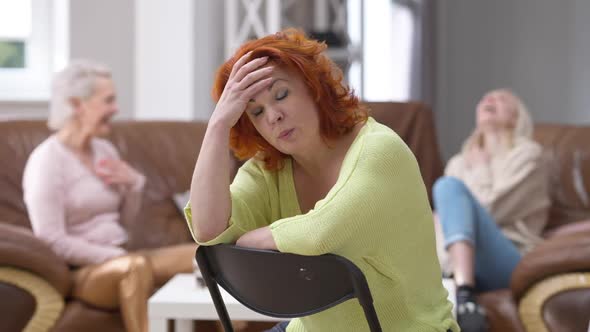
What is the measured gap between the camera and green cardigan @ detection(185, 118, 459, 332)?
4.72ft

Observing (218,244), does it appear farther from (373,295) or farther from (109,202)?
(109,202)

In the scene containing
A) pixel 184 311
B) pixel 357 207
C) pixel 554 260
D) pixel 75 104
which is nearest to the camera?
pixel 357 207

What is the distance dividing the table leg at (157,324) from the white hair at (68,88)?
1.34 meters

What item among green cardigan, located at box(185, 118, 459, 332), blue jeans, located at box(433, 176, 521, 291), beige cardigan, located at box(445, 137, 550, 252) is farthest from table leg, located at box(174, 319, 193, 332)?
beige cardigan, located at box(445, 137, 550, 252)

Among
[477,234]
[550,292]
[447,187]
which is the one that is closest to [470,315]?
[550,292]

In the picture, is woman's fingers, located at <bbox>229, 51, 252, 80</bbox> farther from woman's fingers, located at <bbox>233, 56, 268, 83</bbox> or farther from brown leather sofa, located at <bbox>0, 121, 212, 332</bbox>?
brown leather sofa, located at <bbox>0, 121, 212, 332</bbox>

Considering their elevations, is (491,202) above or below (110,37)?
below

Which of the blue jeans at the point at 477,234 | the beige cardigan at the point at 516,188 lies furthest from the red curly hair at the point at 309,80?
the beige cardigan at the point at 516,188

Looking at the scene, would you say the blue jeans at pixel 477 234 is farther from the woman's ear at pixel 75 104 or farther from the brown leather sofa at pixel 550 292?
the woman's ear at pixel 75 104

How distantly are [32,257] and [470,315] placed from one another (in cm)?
131

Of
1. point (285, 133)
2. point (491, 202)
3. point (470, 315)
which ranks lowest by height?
point (470, 315)

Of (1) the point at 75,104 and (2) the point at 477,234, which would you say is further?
(1) the point at 75,104

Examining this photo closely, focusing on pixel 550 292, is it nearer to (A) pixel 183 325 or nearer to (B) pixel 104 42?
(A) pixel 183 325

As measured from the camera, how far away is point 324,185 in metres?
1.65
